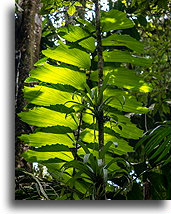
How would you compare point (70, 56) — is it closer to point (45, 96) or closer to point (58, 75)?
point (58, 75)

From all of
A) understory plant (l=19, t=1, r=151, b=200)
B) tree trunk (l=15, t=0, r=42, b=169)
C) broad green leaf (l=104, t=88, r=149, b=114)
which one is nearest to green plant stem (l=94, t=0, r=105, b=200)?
understory plant (l=19, t=1, r=151, b=200)

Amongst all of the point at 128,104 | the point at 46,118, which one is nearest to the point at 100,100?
the point at 128,104

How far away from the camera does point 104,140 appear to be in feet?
4.91

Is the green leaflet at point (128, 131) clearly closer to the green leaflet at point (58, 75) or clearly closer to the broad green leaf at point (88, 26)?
the green leaflet at point (58, 75)

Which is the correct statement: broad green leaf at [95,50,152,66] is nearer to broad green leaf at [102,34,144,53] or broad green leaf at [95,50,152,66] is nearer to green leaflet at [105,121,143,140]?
broad green leaf at [102,34,144,53]

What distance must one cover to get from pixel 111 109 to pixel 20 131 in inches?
20.1

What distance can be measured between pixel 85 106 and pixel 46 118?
0.75 ft

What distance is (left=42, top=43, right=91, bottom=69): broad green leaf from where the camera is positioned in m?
1.58

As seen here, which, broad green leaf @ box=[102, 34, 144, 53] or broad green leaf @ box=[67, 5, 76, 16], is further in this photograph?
broad green leaf @ box=[67, 5, 76, 16]

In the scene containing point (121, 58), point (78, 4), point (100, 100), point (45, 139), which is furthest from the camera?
point (78, 4)

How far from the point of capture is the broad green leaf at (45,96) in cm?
152

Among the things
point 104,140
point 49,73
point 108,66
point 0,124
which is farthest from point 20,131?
point 108,66

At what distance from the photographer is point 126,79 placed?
158 centimetres

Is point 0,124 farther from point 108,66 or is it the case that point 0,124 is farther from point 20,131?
point 108,66
